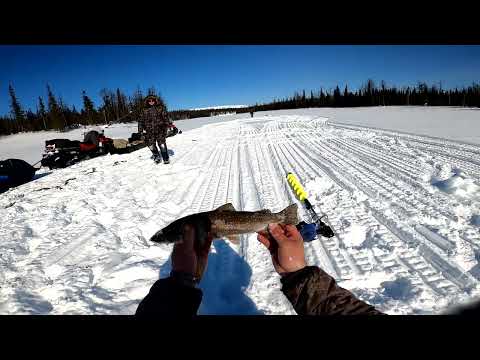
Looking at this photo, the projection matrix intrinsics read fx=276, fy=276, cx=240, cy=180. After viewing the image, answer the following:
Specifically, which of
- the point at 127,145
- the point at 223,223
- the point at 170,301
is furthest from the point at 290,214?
the point at 127,145

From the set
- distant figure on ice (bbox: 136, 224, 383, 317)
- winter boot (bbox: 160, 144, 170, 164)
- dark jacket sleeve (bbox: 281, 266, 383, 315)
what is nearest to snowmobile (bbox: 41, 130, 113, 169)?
winter boot (bbox: 160, 144, 170, 164)

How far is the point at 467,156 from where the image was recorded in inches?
281

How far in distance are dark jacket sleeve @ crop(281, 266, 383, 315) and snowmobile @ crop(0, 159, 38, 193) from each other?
30.9 ft

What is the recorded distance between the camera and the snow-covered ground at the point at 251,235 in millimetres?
2730

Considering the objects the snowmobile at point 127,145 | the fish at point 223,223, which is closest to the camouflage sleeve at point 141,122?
the snowmobile at point 127,145

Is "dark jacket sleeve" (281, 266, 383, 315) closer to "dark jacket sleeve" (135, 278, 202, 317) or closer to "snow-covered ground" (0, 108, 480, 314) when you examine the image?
"dark jacket sleeve" (135, 278, 202, 317)

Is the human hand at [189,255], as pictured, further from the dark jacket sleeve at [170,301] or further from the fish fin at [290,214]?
the fish fin at [290,214]

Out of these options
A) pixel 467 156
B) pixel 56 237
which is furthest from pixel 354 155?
pixel 56 237

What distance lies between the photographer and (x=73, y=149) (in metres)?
11.6

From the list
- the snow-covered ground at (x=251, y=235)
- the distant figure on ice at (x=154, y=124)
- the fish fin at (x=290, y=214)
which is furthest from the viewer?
the distant figure on ice at (x=154, y=124)

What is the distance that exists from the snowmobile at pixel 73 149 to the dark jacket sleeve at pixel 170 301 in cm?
1153

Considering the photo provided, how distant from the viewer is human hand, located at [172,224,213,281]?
174 centimetres
